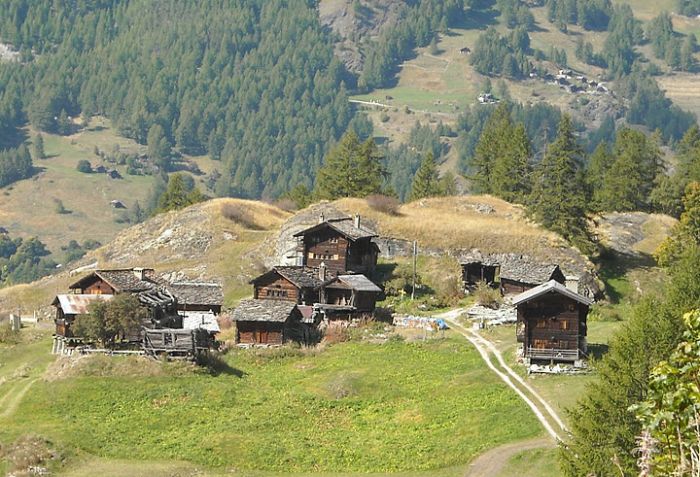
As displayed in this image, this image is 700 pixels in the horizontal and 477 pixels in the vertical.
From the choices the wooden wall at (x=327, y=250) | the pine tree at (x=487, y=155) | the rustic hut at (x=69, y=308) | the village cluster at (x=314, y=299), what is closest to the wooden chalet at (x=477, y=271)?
the village cluster at (x=314, y=299)

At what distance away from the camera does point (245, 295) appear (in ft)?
351

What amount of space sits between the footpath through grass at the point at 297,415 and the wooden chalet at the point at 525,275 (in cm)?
1745

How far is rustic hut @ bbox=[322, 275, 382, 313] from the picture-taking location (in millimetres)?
93438

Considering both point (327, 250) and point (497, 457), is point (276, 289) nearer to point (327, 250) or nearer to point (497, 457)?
point (327, 250)

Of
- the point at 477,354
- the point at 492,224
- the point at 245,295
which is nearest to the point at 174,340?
the point at 477,354

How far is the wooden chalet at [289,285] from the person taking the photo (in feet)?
316

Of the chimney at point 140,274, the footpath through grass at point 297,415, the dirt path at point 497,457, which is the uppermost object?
the dirt path at point 497,457

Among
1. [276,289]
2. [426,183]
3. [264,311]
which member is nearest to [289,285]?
[276,289]

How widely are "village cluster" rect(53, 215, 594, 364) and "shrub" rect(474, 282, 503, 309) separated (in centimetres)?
105

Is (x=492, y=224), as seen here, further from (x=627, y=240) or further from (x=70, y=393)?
(x=70, y=393)

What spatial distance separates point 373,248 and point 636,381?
63.1m

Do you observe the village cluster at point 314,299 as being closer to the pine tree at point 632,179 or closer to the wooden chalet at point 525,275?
the wooden chalet at point 525,275

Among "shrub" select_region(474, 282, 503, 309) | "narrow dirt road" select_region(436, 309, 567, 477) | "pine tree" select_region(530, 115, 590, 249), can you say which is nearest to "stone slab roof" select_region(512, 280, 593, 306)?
"narrow dirt road" select_region(436, 309, 567, 477)

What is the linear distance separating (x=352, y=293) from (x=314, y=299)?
4116mm
